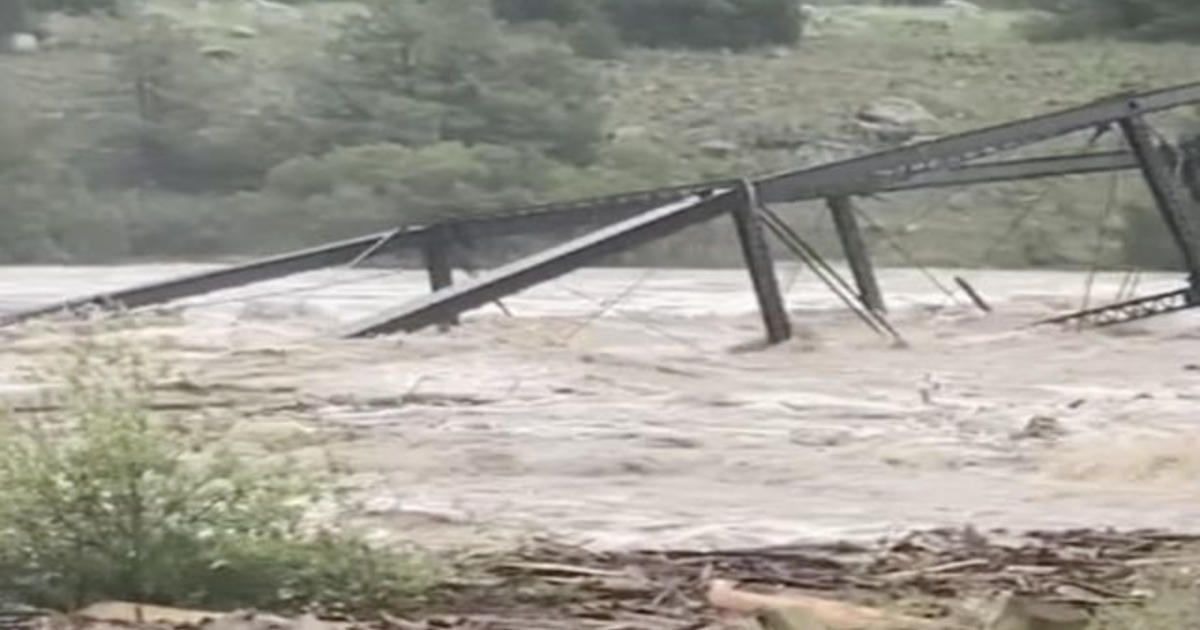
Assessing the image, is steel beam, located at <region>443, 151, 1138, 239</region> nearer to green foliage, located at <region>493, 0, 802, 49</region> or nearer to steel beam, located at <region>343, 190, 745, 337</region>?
steel beam, located at <region>343, 190, 745, 337</region>

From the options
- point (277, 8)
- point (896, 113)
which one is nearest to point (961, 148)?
point (896, 113)

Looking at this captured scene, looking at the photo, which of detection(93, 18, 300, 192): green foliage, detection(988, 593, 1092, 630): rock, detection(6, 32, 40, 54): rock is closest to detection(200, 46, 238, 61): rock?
detection(93, 18, 300, 192): green foliage

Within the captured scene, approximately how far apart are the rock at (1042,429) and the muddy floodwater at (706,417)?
32 mm

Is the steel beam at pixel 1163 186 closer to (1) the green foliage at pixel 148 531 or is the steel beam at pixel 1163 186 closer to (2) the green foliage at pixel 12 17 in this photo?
(1) the green foliage at pixel 148 531

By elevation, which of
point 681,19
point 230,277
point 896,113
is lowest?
point 230,277

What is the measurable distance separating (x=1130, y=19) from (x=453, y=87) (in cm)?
1095

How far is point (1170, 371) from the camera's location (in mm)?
21203

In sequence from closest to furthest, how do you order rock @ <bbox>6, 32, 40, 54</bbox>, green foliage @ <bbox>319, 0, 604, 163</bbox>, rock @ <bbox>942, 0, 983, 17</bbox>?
green foliage @ <bbox>319, 0, 604, 163</bbox> → rock @ <bbox>6, 32, 40, 54</bbox> → rock @ <bbox>942, 0, 983, 17</bbox>

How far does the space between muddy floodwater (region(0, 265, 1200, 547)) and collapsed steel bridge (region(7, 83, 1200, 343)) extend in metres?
0.36

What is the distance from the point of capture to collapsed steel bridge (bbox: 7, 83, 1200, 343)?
21703 mm

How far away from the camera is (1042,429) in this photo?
53.5ft

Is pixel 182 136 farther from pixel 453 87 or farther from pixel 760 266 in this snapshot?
pixel 760 266

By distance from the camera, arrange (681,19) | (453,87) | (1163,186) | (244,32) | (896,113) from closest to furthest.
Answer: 1. (1163,186)
2. (453,87)
3. (896,113)
4. (681,19)
5. (244,32)

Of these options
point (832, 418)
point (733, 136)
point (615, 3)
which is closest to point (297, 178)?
point (733, 136)
